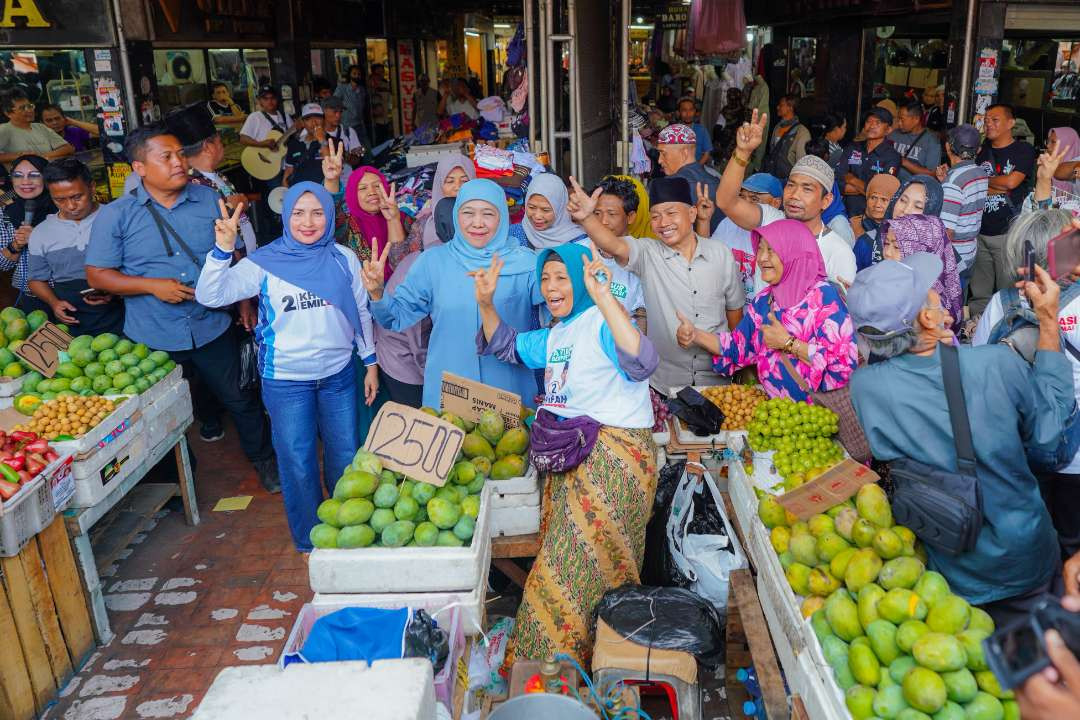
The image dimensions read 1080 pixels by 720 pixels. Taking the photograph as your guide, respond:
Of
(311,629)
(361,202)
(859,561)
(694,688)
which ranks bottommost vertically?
(694,688)

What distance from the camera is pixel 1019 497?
2.66 metres

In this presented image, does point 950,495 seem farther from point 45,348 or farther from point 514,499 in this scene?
point 45,348

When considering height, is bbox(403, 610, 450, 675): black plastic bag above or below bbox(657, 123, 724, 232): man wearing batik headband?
below

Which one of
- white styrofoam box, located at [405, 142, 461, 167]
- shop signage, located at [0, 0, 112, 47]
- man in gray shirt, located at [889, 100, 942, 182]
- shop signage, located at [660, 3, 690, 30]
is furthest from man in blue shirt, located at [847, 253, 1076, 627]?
shop signage, located at [660, 3, 690, 30]

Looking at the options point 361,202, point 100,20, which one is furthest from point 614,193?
point 100,20

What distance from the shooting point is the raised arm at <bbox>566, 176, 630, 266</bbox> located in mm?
4227

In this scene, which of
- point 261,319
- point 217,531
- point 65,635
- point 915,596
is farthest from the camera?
point 217,531

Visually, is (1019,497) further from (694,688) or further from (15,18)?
(15,18)

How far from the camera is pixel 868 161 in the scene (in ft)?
23.2

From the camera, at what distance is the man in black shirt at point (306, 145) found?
787 centimetres

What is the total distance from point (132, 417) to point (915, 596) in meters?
3.65

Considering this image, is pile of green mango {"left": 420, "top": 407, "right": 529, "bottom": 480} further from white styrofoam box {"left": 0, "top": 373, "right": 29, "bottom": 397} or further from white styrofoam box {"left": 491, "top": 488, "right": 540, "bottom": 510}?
white styrofoam box {"left": 0, "top": 373, "right": 29, "bottom": 397}

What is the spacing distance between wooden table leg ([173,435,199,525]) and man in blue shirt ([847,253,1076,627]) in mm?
3747

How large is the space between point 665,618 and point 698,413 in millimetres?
1127
